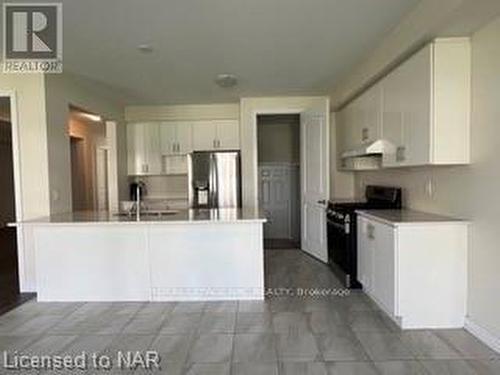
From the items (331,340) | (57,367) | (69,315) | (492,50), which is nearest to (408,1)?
(492,50)

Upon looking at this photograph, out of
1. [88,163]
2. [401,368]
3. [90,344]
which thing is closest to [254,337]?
[401,368]

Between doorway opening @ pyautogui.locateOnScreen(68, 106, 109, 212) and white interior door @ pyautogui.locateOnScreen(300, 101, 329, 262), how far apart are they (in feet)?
13.4

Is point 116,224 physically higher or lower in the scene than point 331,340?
higher

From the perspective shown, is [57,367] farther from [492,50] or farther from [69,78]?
[492,50]

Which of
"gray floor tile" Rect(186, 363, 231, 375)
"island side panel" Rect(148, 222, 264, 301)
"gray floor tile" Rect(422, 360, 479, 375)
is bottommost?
"gray floor tile" Rect(186, 363, 231, 375)

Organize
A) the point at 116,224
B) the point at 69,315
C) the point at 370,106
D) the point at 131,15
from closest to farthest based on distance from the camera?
the point at 131,15, the point at 69,315, the point at 116,224, the point at 370,106

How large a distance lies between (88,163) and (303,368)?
7024 mm

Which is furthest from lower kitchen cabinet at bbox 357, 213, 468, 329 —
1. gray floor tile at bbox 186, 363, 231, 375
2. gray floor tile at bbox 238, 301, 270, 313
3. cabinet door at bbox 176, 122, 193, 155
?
cabinet door at bbox 176, 122, 193, 155

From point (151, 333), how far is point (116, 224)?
1218 millimetres

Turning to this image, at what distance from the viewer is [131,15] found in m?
2.74

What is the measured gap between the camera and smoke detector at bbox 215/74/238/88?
4.42 meters

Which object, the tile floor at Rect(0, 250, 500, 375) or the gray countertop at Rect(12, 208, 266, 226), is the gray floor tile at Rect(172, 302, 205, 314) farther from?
the gray countertop at Rect(12, 208, 266, 226)

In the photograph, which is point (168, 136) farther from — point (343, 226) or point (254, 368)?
point (254, 368)

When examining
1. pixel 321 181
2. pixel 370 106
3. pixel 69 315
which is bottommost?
pixel 69 315
